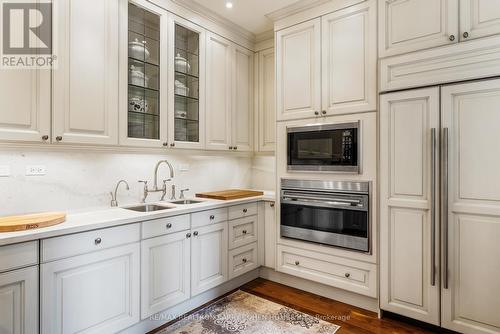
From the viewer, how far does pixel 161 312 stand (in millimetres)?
2154

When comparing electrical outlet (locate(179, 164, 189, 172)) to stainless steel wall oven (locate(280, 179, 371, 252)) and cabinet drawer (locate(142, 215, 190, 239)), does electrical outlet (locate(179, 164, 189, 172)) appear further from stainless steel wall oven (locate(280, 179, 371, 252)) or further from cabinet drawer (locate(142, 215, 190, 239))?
stainless steel wall oven (locate(280, 179, 371, 252))

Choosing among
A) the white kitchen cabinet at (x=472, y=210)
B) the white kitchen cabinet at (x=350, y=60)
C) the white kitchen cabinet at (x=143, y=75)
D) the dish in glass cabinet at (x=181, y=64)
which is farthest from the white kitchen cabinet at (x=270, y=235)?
the dish in glass cabinet at (x=181, y=64)

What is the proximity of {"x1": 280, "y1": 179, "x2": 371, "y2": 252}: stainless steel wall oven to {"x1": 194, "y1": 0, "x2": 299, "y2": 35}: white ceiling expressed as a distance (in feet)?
5.73

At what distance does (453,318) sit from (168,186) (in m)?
2.59

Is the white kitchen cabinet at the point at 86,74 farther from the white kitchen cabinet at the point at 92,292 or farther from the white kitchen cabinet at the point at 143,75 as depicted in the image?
the white kitchen cabinet at the point at 92,292

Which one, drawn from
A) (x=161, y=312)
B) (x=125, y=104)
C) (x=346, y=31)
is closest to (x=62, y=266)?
(x=161, y=312)

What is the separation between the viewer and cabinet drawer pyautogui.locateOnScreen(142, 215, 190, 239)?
2.01 metres

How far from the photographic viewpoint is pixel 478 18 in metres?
1.90

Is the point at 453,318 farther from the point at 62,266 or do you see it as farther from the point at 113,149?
the point at 113,149

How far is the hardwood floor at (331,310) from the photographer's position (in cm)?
215

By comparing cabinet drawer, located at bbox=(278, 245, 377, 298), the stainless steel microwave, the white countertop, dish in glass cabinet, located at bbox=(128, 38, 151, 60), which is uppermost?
dish in glass cabinet, located at bbox=(128, 38, 151, 60)

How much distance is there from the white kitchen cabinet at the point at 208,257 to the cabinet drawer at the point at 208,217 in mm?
38

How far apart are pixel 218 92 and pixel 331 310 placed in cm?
238
